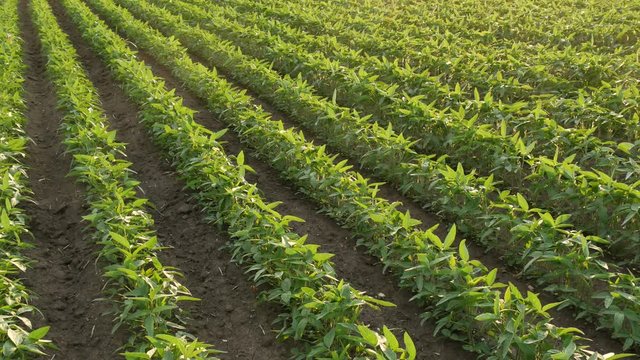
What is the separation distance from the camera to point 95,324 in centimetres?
367

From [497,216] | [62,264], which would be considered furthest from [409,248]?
[62,264]

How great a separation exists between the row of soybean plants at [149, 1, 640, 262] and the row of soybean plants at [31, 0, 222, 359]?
2.77 m

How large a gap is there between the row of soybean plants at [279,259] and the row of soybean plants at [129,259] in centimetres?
53

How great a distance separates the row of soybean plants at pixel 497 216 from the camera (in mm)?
3584

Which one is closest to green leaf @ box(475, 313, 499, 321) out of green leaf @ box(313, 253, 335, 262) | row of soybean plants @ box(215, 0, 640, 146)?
green leaf @ box(313, 253, 335, 262)

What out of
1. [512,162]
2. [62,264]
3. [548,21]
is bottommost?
[62,264]

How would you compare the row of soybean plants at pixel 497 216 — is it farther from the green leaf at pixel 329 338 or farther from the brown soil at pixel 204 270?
the brown soil at pixel 204 270

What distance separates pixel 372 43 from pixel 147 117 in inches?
173

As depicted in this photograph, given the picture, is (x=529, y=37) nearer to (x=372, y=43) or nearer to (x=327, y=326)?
(x=372, y=43)

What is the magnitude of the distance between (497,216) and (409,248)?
79 cm

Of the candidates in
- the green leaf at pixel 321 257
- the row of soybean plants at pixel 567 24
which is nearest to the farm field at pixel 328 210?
the green leaf at pixel 321 257

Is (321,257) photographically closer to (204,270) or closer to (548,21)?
(204,270)

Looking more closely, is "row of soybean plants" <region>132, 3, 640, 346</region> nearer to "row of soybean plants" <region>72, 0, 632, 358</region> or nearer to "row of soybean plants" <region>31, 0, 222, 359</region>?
"row of soybean plants" <region>72, 0, 632, 358</region>

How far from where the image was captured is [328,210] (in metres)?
5.00
